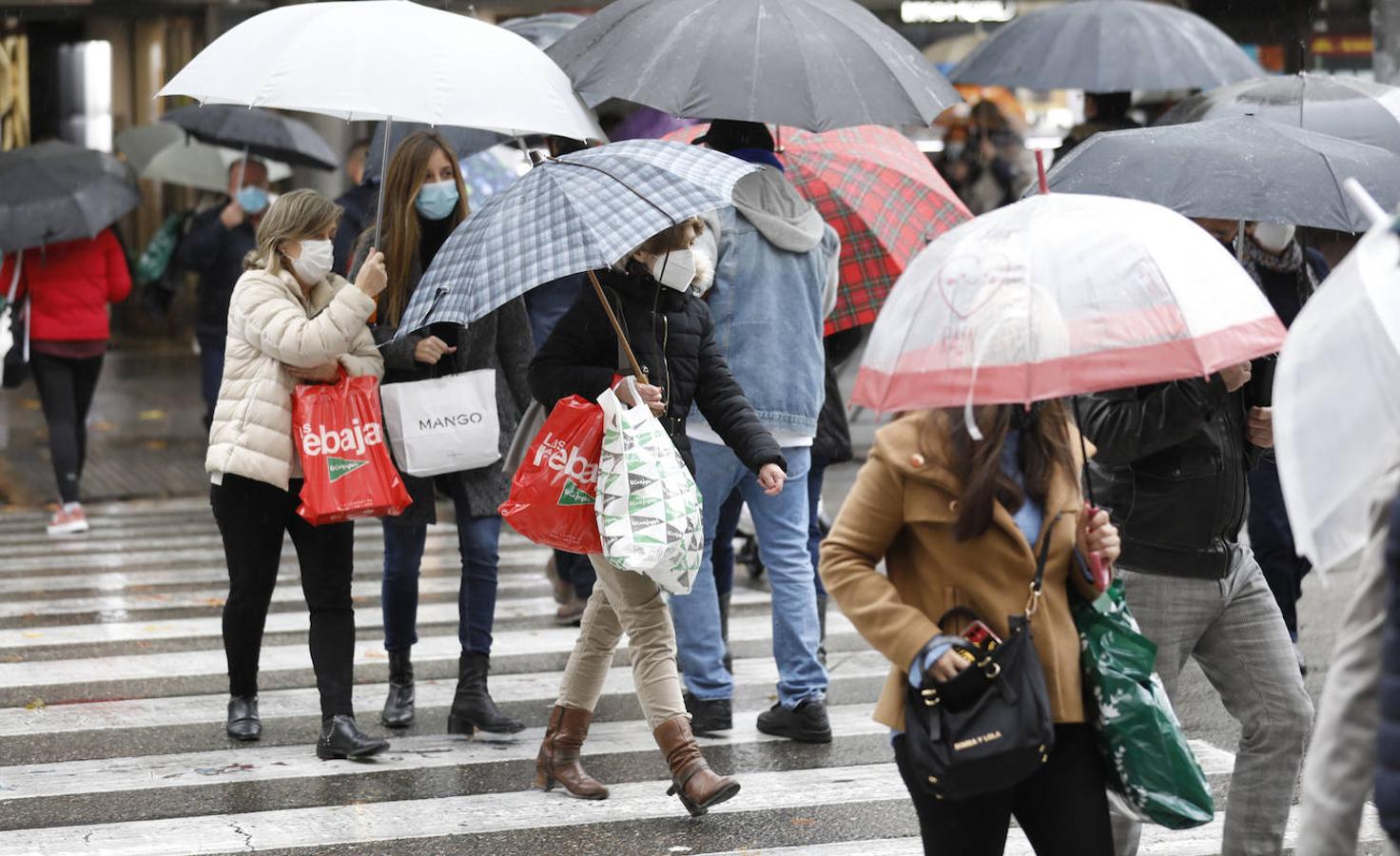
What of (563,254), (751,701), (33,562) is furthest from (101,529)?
(563,254)

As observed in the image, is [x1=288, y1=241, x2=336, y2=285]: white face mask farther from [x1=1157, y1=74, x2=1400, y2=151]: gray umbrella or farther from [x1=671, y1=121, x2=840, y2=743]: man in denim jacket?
[x1=1157, y1=74, x2=1400, y2=151]: gray umbrella

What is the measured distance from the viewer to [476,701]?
6789 mm

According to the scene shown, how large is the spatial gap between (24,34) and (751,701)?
16.9 meters

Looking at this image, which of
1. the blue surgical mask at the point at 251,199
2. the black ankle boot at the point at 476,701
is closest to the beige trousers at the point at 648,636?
the black ankle boot at the point at 476,701

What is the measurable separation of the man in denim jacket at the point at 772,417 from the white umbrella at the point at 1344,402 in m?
3.57

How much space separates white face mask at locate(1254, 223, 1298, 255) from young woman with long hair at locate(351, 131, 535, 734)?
2573 millimetres

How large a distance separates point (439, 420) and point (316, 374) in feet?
1.52

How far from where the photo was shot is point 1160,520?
485cm

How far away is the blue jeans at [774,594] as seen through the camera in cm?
674

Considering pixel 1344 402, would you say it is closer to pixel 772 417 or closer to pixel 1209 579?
pixel 1209 579

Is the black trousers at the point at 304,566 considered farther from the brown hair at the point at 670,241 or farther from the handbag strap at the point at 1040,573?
the handbag strap at the point at 1040,573

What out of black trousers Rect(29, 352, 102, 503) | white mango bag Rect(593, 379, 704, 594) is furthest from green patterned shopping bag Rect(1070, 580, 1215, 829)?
black trousers Rect(29, 352, 102, 503)

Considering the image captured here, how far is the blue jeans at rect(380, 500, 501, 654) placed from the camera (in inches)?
269

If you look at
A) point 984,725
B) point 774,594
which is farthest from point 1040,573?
point 774,594
